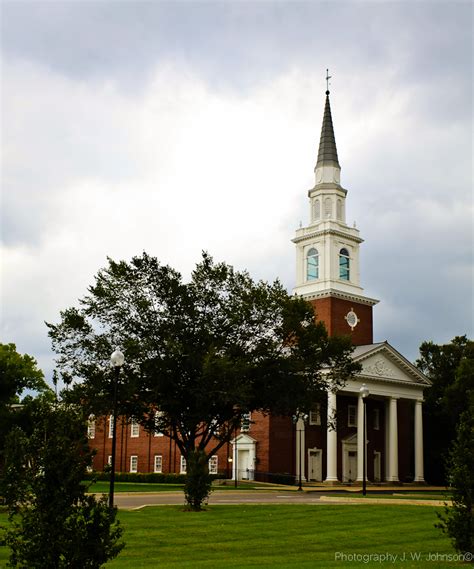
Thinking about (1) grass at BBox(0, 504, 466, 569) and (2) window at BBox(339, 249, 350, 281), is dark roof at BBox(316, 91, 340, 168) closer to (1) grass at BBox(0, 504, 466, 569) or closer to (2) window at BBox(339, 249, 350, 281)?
(2) window at BBox(339, 249, 350, 281)

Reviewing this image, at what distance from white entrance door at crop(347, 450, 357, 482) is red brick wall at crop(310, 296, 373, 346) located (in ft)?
31.0

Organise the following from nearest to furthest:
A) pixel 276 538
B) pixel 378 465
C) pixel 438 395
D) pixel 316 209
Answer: pixel 276 538 → pixel 378 465 → pixel 316 209 → pixel 438 395

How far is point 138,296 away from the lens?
47.0m

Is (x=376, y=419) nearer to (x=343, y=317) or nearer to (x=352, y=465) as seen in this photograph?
(x=352, y=465)

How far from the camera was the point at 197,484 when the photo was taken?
29.5 metres

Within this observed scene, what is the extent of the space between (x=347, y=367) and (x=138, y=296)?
1362cm

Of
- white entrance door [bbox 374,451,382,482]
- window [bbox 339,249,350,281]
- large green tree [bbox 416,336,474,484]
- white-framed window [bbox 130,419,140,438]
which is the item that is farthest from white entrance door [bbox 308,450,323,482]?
white-framed window [bbox 130,419,140,438]

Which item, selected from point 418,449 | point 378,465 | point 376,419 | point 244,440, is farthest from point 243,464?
point 418,449

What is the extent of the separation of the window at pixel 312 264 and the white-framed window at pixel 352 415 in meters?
11.9

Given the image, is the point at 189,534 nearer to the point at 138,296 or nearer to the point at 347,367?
the point at 138,296

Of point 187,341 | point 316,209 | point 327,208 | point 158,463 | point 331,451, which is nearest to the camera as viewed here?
point 187,341

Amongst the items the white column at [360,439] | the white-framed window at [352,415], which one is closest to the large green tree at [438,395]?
the white-framed window at [352,415]

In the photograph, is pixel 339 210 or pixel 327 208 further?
pixel 339 210

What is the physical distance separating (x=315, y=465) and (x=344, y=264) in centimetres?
1820
